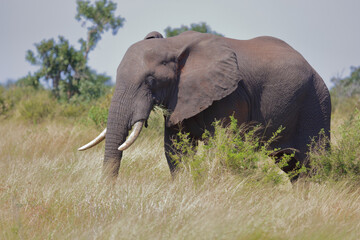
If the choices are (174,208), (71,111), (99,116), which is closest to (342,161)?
(174,208)

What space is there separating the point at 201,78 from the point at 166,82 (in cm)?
41

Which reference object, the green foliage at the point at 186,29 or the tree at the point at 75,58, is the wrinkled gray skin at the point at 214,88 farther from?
the green foliage at the point at 186,29

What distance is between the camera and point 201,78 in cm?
620

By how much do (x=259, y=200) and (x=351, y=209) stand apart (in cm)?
91

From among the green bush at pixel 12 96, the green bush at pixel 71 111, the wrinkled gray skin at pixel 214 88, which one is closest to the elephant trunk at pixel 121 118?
the wrinkled gray skin at pixel 214 88

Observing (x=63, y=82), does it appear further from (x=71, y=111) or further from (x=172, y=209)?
(x=172, y=209)

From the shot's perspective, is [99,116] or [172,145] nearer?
[172,145]

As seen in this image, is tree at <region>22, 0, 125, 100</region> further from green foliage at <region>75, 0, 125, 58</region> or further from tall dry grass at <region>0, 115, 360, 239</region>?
tall dry grass at <region>0, 115, 360, 239</region>

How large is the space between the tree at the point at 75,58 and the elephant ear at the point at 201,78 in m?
10.2

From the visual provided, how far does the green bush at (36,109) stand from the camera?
13844mm

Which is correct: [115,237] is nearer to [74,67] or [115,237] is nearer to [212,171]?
[212,171]

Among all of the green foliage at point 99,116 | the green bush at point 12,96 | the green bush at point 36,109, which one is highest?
the green bush at point 12,96

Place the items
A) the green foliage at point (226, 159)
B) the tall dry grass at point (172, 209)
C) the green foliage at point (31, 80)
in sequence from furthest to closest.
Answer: the green foliage at point (31, 80) → the green foliage at point (226, 159) → the tall dry grass at point (172, 209)

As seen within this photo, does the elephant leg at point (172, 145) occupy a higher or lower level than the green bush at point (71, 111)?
lower
